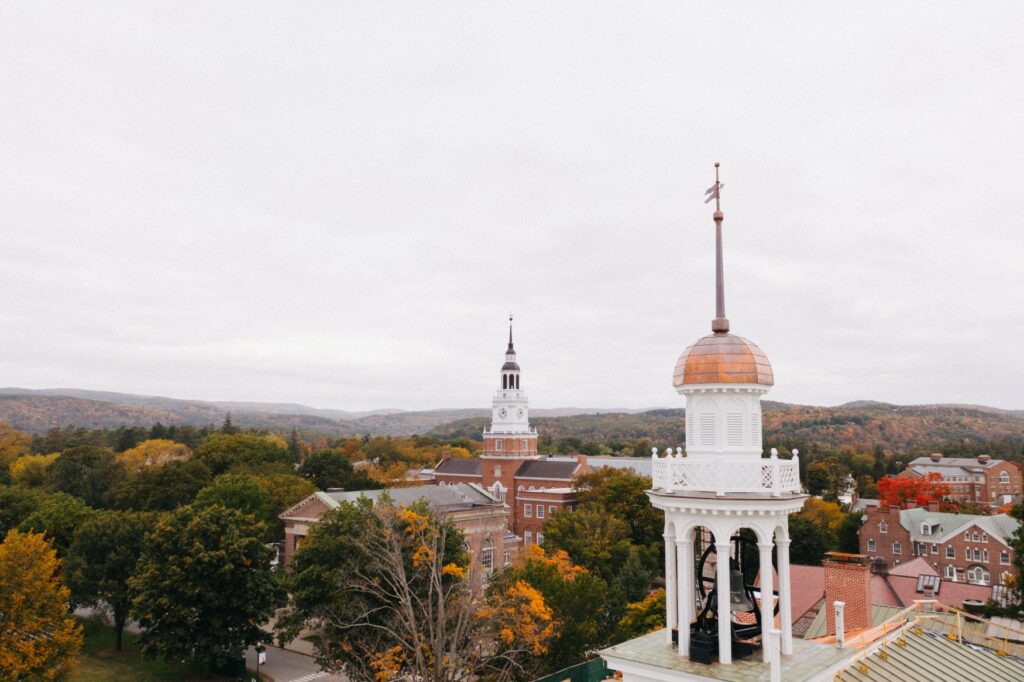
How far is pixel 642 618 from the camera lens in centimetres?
2847

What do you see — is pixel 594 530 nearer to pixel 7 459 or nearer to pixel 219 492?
pixel 219 492

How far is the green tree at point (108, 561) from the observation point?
33219mm

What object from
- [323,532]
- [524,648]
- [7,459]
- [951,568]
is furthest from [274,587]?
[7,459]

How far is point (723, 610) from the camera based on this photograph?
10.1 m

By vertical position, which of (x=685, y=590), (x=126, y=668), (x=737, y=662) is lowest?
(x=126, y=668)

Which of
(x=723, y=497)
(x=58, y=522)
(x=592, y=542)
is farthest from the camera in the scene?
(x=592, y=542)

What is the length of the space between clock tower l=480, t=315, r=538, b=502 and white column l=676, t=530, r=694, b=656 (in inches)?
2479

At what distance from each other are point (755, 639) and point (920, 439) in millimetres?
210745

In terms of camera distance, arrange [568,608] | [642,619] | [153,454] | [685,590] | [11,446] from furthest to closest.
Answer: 1. [11,446]
2. [153,454]
3. [642,619]
4. [568,608]
5. [685,590]

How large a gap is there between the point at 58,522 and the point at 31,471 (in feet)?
142

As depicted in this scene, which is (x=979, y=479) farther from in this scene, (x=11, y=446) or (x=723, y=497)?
(x=11, y=446)

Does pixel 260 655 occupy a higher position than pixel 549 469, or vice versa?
pixel 549 469

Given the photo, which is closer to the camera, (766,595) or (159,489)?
(766,595)

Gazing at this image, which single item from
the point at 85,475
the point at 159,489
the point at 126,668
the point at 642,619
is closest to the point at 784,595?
the point at 642,619
